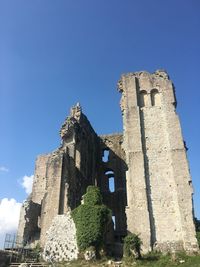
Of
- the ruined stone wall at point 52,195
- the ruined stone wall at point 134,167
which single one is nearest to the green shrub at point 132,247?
the ruined stone wall at point 134,167

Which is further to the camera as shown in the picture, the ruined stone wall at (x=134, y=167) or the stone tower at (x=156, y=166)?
the ruined stone wall at (x=134, y=167)

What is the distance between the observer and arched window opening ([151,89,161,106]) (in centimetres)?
2448

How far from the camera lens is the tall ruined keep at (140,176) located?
63.4ft

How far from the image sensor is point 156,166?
21.5 m

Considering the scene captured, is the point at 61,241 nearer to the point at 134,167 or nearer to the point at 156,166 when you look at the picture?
the point at 134,167

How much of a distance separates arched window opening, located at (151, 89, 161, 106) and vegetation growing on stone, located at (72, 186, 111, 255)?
9595 mm

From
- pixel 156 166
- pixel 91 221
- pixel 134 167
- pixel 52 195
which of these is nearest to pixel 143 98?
pixel 156 166

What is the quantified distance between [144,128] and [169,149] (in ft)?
8.97

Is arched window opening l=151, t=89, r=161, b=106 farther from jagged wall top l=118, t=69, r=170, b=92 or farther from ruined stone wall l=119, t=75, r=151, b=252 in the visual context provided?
ruined stone wall l=119, t=75, r=151, b=252

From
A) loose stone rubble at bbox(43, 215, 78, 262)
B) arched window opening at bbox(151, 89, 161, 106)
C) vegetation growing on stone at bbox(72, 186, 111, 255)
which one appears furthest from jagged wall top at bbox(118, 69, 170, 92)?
loose stone rubble at bbox(43, 215, 78, 262)

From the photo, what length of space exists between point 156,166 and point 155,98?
6347mm

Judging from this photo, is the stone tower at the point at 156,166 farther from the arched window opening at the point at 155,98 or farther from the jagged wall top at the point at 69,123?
the jagged wall top at the point at 69,123

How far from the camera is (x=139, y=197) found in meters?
20.3

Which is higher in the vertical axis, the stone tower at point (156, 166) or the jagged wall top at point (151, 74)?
the jagged wall top at point (151, 74)
